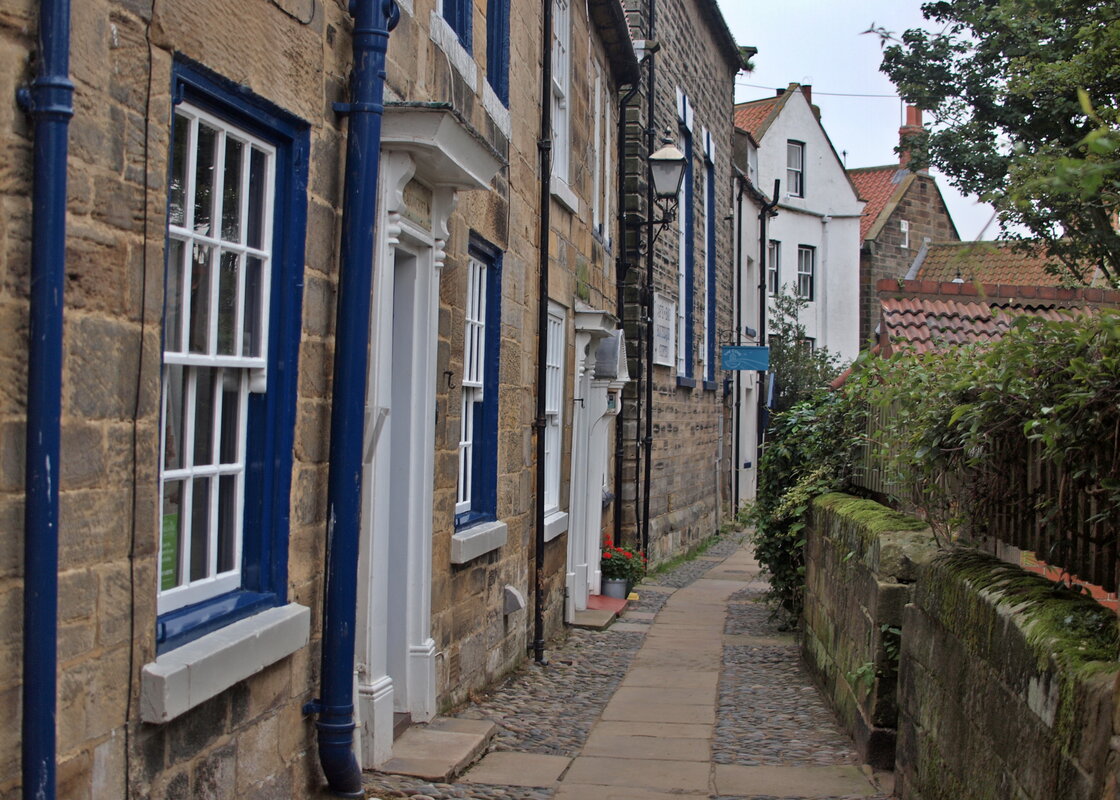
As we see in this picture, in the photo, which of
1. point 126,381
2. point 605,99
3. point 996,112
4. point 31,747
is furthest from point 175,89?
point 996,112

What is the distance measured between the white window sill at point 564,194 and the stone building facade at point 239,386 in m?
2.12

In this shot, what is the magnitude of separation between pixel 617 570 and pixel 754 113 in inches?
907

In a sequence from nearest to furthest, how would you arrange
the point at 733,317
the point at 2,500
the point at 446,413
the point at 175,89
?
the point at 2,500 < the point at 175,89 < the point at 446,413 < the point at 733,317

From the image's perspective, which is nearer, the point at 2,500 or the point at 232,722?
the point at 2,500

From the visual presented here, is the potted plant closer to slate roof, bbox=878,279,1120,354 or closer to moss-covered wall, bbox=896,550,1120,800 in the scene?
slate roof, bbox=878,279,1120,354

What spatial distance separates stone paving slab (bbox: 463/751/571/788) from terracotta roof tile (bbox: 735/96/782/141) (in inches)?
1040

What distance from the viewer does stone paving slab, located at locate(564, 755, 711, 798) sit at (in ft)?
19.8

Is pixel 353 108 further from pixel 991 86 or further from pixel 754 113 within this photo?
pixel 754 113

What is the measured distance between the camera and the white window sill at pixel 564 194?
999 cm

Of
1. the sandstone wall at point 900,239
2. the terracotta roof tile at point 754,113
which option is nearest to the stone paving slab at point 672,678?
the terracotta roof tile at point 754,113

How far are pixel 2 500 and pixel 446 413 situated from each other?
13.2ft

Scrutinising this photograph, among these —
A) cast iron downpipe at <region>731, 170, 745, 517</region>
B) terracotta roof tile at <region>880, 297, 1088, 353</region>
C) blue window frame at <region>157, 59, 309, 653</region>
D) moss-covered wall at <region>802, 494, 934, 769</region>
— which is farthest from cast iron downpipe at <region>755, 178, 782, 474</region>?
blue window frame at <region>157, 59, 309, 653</region>

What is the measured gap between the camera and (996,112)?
17.4 m

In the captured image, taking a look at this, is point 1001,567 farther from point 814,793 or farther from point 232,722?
point 232,722
